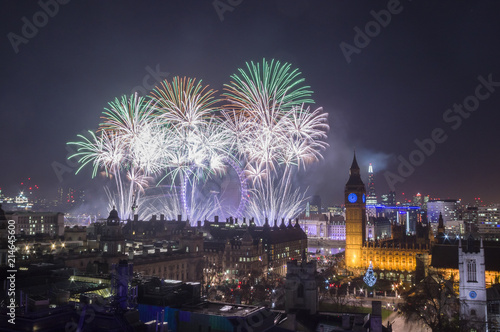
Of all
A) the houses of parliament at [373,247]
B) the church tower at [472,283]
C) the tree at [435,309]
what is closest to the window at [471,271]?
the church tower at [472,283]

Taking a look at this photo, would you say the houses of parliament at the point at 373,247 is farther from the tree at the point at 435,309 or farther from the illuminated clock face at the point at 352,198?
the tree at the point at 435,309

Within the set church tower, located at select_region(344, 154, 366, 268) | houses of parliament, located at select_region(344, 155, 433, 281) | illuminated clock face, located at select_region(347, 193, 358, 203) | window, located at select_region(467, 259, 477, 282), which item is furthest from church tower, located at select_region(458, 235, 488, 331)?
illuminated clock face, located at select_region(347, 193, 358, 203)

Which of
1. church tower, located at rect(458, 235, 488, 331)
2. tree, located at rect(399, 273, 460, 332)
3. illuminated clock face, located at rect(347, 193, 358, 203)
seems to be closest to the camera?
tree, located at rect(399, 273, 460, 332)

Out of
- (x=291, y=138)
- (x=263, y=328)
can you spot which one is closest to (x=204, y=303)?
(x=263, y=328)

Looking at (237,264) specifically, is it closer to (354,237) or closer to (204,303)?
(354,237)

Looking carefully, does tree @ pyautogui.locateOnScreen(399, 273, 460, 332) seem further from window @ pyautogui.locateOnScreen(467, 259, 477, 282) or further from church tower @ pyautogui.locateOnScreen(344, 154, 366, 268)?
church tower @ pyautogui.locateOnScreen(344, 154, 366, 268)

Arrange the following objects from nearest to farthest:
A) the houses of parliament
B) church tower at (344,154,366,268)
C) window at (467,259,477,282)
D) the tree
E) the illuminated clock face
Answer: the tree → window at (467,259,477,282) → the houses of parliament → church tower at (344,154,366,268) → the illuminated clock face
